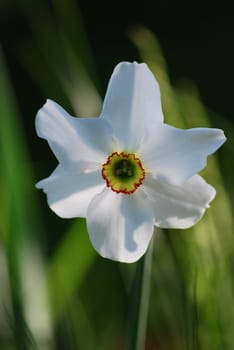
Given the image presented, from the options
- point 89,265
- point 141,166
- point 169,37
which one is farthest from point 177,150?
point 169,37

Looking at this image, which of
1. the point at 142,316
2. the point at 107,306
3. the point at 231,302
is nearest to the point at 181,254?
the point at 231,302

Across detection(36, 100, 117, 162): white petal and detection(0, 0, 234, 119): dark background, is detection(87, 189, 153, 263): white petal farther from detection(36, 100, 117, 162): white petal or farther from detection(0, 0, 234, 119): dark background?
detection(0, 0, 234, 119): dark background

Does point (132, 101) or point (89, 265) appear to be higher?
point (132, 101)

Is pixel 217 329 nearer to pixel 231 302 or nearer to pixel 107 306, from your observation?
pixel 231 302

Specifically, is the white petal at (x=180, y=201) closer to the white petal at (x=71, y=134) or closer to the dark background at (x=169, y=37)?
the white petal at (x=71, y=134)

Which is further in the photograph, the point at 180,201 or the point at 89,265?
the point at 89,265

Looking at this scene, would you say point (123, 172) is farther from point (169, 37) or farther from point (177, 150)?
point (169, 37)

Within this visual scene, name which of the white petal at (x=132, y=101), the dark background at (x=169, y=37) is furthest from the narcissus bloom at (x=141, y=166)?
the dark background at (x=169, y=37)
